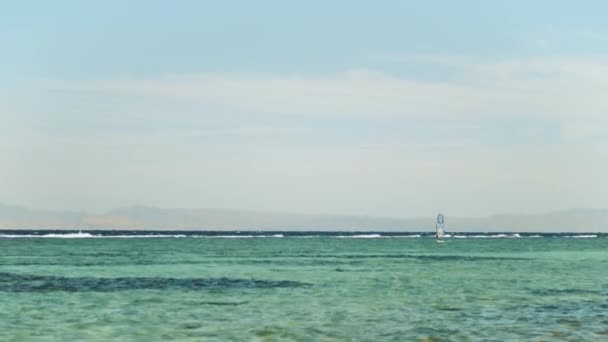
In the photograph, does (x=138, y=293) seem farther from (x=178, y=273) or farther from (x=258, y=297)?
(x=178, y=273)

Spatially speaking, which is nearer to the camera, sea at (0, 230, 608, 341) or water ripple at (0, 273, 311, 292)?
sea at (0, 230, 608, 341)

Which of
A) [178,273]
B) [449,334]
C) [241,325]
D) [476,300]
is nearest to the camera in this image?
[449,334]

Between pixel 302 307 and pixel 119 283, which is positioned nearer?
pixel 302 307

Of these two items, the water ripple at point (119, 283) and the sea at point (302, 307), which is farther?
the water ripple at point (119, 283)

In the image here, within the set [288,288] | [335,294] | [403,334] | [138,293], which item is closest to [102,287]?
[138,293]

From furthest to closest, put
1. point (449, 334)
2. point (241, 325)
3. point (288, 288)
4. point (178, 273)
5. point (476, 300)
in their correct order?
point (178, 273) → point (288, 288) → point (476, 300) → point (241, 325) → point (449, 334)

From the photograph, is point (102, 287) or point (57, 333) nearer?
point (57, 333)

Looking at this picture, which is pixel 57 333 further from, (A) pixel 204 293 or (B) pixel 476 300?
(B) pixel 476 300

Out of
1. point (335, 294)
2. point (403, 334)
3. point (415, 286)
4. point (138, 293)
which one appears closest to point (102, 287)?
point (138, 293)

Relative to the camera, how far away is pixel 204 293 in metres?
54.2

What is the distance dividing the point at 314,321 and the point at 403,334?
17.0 feet

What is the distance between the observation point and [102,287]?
58.6m

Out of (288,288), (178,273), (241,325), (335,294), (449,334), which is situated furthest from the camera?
(178,273)

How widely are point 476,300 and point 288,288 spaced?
13.4 metres
